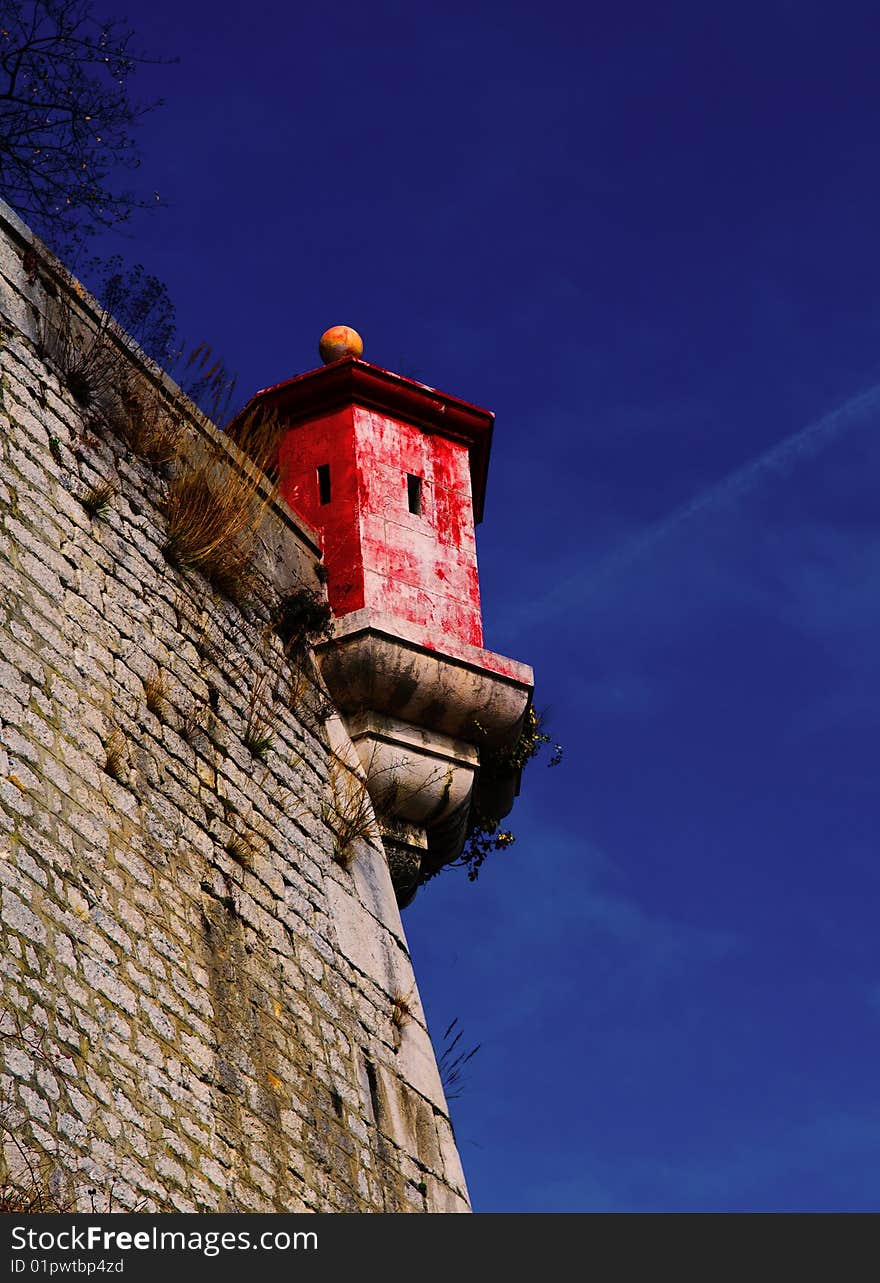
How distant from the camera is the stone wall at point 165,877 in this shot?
225 inches

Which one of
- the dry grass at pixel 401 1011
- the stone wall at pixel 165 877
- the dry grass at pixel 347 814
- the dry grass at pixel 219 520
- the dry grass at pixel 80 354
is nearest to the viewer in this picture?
the stone wall at pixel 165 877

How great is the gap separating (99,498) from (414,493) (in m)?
2.73

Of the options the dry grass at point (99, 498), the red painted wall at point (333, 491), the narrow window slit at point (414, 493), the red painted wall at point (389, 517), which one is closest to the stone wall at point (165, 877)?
the dry grass at point (99, 498)

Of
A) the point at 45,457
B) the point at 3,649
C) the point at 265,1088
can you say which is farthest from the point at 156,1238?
the point at 45,457

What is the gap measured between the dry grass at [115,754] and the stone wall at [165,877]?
0.01 metres

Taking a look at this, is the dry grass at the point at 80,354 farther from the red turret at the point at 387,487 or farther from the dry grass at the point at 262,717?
the red turret at the point at 387,487

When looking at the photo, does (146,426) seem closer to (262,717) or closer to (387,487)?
(262,717)

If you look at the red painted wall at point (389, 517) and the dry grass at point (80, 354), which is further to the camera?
the red painted wall at point (389, 517)

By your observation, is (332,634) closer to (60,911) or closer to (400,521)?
(400,521)

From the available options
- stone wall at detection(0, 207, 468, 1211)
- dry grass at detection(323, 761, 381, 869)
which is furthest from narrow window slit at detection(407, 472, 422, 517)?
dry grass at detection(323, 761, 381, 869)

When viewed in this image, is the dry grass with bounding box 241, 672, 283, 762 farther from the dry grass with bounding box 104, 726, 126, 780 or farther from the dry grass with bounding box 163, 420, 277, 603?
the dry grass with bounding box 104, 726, 126, 780

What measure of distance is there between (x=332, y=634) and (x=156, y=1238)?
12.9 ft

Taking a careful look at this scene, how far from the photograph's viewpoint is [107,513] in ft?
23.9

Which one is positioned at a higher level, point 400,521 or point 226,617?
point 400,521
